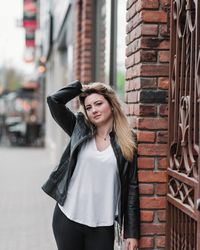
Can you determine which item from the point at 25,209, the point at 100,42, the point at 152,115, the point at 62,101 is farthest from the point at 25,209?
the point at 152,115

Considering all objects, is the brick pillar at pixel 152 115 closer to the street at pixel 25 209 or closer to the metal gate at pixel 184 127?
the metal gate at pixel 184 127

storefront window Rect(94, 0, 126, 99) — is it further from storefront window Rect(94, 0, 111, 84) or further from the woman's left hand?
the woman's left hand

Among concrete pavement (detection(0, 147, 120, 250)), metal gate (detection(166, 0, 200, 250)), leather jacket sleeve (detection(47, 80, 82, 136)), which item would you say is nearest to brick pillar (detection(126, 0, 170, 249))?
metal gate (detection(166, 0, 200, 250))

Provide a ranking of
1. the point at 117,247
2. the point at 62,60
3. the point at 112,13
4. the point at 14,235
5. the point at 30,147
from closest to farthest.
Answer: the point at 117,247, the point at 112,13, the point at 14,235, the point at 62,60, the point at 30,147

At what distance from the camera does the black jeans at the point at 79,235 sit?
3922 mm

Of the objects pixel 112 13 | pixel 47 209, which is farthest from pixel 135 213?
pixel 47 209

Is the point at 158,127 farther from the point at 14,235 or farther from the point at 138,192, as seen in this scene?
the point at 14,235

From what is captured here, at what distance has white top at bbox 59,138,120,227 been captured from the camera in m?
3.87

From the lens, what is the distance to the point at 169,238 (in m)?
4.05

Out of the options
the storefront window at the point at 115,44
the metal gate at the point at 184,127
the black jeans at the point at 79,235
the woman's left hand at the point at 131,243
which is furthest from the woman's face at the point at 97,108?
the storefront window at the point at 115,44

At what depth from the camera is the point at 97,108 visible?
13.1 ft

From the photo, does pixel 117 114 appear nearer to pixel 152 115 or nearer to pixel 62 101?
pixel 152 115

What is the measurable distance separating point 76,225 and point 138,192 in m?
0.49

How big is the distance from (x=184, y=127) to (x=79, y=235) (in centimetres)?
106
